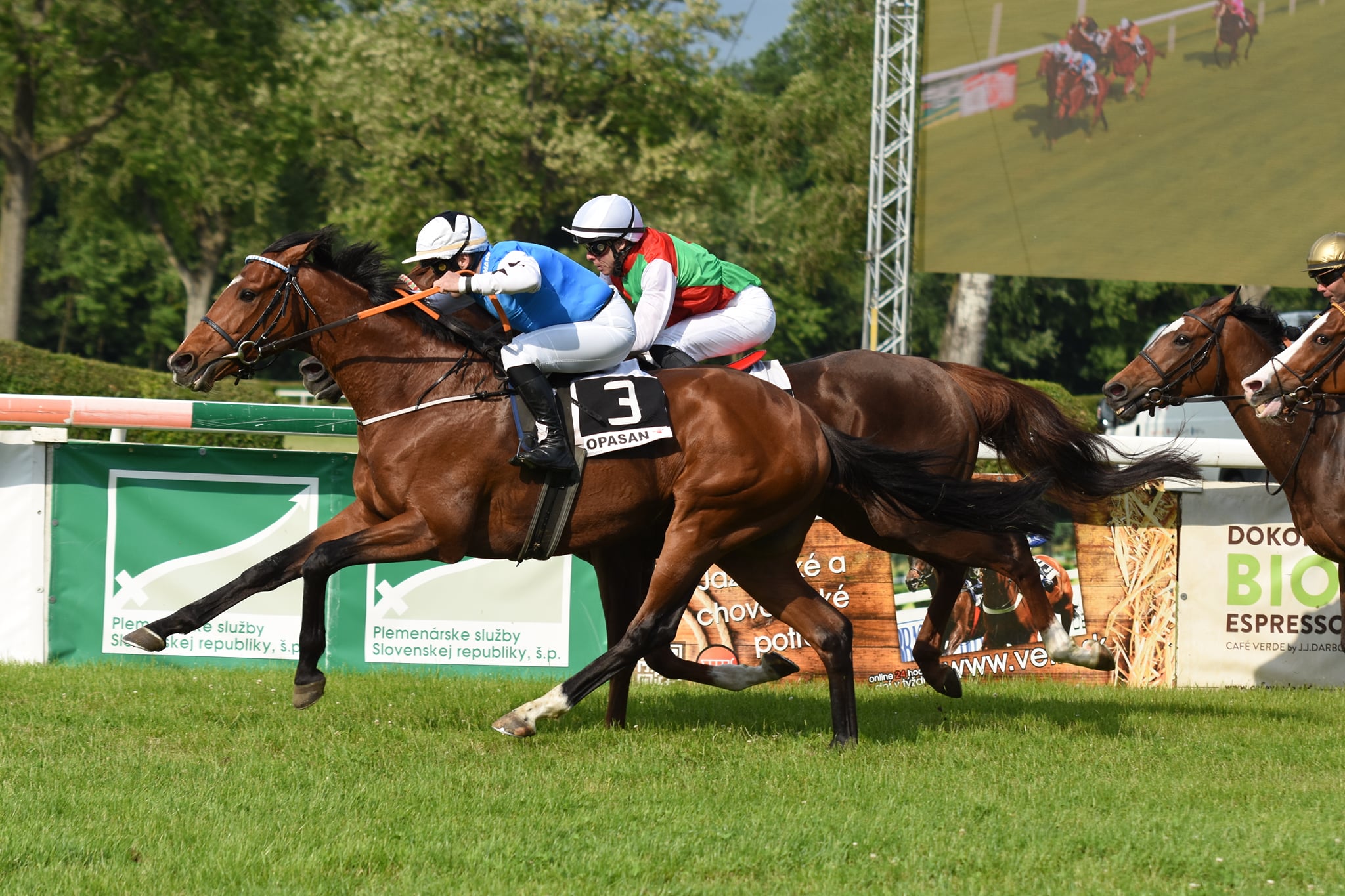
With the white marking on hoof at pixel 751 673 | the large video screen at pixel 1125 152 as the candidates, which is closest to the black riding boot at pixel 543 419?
the white marking on hoof at pixel 751 673

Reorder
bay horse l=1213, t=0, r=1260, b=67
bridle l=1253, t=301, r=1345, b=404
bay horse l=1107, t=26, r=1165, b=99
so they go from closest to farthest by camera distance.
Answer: bridle l=1253, t=301, r=1345, b=404, bay horse l=1213, t=0, r=1260, b=67, bay horse l=1107, t=26, r=1165, b=99

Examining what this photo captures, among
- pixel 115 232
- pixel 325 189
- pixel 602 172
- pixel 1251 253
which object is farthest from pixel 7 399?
pixel 115 232

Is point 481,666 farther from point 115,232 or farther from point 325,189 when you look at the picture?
point 115,232

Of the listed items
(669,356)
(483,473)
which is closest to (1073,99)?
(669,356)

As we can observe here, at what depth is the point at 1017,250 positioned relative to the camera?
13781mm

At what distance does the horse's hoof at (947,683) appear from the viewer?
21.5 ft

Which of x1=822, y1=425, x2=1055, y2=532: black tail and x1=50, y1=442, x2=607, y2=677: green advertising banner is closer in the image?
x1=822, y1=425, x2=1055, y2=532: black tail

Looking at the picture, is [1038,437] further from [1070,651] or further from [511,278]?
[511,278]

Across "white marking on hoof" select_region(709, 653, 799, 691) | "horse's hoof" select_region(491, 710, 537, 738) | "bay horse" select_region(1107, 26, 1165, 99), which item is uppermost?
"bay horse" select_region(1107, 26, 1165, 99)

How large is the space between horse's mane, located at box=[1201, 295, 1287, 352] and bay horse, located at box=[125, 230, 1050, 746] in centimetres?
244

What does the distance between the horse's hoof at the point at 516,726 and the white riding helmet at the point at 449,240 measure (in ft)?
6.17

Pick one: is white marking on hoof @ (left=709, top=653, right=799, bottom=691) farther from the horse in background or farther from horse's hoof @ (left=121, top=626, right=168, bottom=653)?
the horse in background

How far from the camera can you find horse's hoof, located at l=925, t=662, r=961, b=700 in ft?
21.5

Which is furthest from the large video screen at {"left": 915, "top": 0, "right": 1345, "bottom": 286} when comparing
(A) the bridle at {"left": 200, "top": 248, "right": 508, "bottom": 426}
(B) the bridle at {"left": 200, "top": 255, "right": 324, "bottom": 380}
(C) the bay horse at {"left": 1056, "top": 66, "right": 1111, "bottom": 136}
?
(B) the bridle at {"left": 200, "top": 255, "right": 324, "bottom": 380}
